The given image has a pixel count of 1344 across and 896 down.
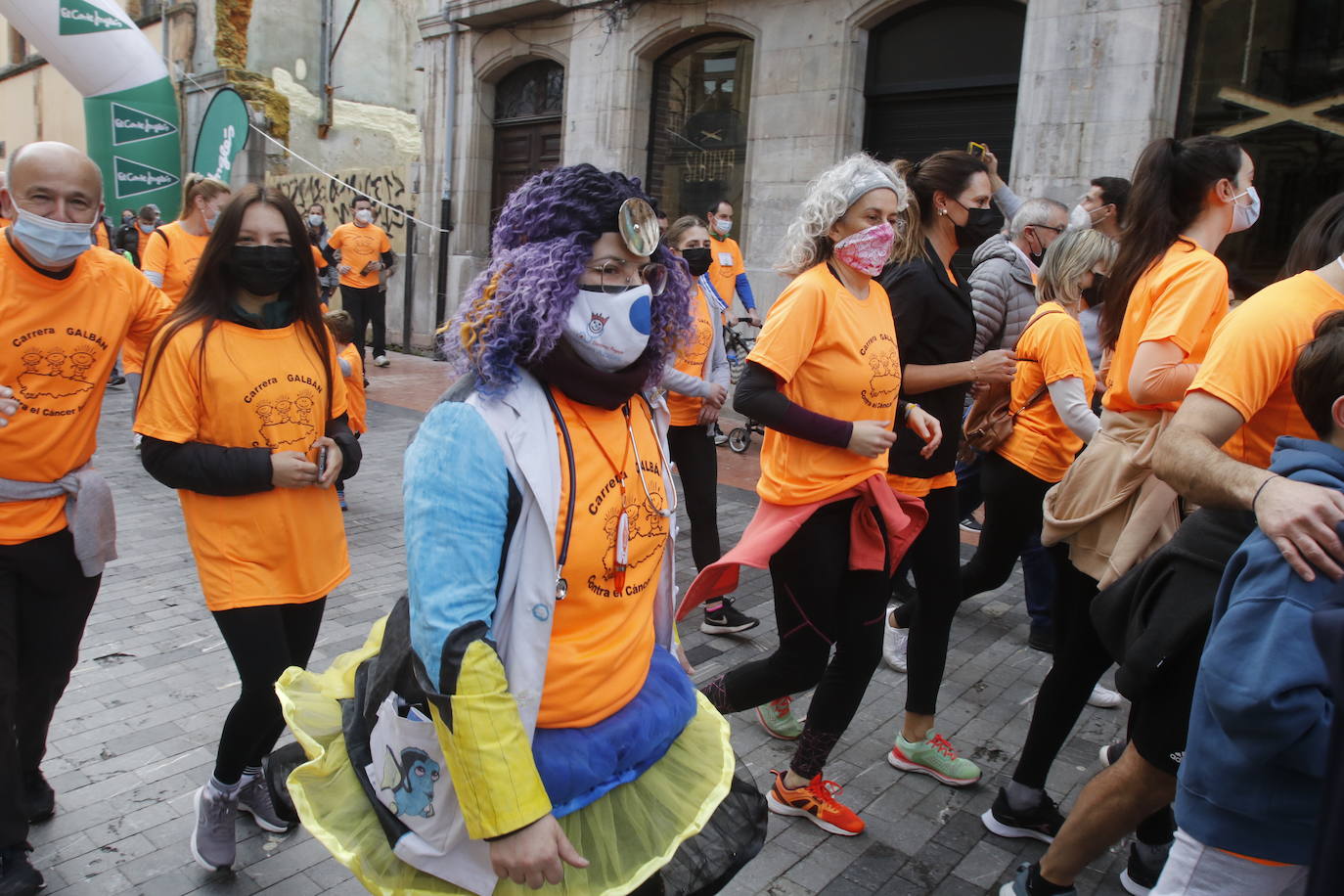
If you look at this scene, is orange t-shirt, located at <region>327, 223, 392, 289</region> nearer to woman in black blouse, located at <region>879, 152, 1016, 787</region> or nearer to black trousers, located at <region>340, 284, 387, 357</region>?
black trousers, located at <region>340, 284, 387, 357</region>

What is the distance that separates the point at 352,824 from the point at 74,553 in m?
1.69

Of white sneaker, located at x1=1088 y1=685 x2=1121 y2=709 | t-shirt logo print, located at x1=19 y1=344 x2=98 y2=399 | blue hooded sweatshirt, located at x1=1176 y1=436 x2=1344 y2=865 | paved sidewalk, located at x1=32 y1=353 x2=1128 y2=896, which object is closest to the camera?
blue hooded sweatshirt, located at x1=1176 y1=436 x2=1344 y2=865

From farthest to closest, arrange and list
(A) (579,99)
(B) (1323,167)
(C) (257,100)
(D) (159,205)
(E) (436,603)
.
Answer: (C) (257,100) < (D) (159,205) < (A) (579,99) < (B) (1323,167) < (E) (436,603)

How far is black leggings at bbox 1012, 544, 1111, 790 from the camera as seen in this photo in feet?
10.1

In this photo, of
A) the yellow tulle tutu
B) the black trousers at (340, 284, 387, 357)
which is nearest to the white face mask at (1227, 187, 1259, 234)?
the yellow tulle tutu

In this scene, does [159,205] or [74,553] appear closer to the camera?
[74,553]

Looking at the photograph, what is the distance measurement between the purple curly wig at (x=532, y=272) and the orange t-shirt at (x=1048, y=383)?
2.68 m

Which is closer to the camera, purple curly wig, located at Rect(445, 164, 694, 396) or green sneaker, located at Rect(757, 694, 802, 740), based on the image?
purple curly wig, located at Rect(445, 164, 694, 396)

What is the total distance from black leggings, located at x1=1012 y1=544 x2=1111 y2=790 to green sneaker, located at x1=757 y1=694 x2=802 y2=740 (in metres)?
0.89

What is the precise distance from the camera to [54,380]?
2891 millimetres

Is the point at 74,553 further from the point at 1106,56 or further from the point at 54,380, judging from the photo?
the point at 1106,56

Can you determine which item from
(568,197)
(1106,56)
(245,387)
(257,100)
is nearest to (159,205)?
(257,100)

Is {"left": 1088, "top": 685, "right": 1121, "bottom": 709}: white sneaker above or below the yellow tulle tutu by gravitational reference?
below

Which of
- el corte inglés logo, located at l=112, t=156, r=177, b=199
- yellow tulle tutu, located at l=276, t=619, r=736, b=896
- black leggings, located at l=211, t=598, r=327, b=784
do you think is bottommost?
black leggings, located at l=211, t=598, r=327, b=784
